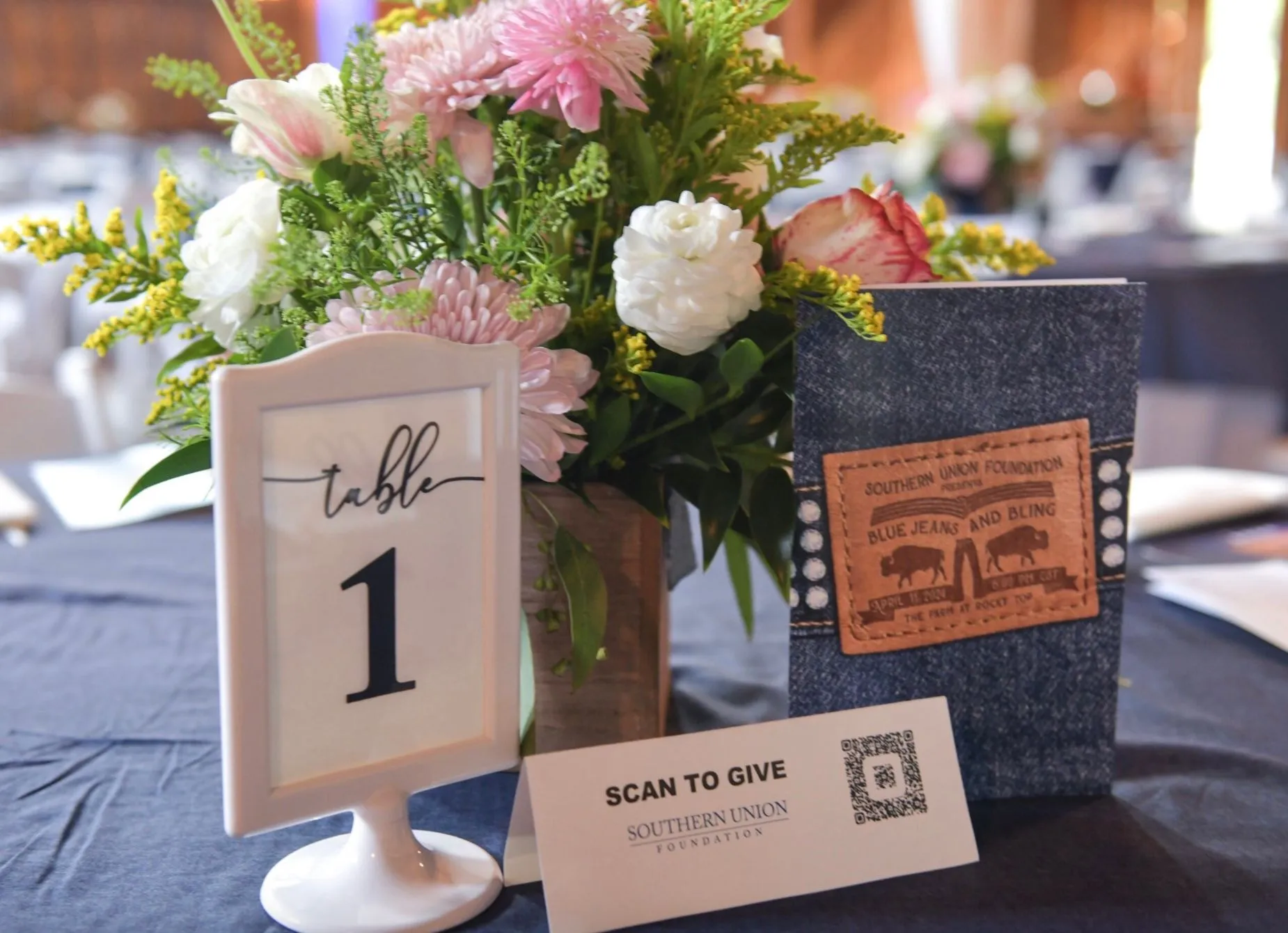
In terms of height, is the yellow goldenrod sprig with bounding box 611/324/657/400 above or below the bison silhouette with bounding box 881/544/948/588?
above

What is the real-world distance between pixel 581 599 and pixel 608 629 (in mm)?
56

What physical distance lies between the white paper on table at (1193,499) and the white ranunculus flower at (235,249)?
2.97 feet

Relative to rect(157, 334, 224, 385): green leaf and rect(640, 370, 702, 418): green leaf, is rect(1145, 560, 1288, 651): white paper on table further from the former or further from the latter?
rect(157, 334, 224, 385): green leaf

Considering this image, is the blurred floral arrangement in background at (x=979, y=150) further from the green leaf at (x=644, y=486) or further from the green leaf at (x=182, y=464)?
the green leaf at (x=182, y=464)

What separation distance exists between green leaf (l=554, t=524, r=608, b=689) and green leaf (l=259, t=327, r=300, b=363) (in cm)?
17

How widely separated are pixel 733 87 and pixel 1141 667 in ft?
1.76

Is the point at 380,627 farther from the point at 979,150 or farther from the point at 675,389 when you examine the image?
the point at 979,150

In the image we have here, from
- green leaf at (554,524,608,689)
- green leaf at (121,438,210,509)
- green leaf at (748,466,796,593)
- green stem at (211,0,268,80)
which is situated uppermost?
green stem at (211,0,268,80)

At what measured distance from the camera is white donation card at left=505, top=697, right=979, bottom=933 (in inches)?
21.6

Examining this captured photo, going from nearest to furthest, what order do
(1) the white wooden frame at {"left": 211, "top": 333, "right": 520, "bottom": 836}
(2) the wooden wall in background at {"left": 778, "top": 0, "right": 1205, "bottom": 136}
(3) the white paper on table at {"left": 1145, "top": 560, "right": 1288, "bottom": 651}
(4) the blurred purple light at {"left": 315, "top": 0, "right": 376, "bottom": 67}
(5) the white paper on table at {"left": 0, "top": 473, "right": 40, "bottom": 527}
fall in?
(1) the white wooden frame at {"left": 211, "top": 333, "right": 520, "bottom": 836}
(3) the white paper on table at {"left": 1145, "top": 560, "right": 1288, "bottom": 651}
(5) the white paper on table at {"left": 0, "top": 473, "right": 40, "bottom": 527}
(2) the wooden wall in background at {"left": 778, "top": 0, "right": 1205, "bottom": 136}
(4) the blurred purple light at {"left": 315, "top": 0, "right": 376, "bottom": 67}

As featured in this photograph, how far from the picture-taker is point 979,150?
3.49 metres

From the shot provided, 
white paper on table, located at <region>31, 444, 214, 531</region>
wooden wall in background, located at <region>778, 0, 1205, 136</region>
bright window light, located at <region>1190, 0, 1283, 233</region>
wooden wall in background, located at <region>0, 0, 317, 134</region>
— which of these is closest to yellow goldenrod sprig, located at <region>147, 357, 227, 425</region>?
white paper on table, located at <region>31, 444, 214, 531</region>

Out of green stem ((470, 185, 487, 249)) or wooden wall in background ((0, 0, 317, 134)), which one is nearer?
green stem ((470, 185, 487, 249))

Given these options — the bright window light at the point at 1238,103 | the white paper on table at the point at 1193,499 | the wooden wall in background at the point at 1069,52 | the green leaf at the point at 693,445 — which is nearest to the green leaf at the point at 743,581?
the green leaf at the point at 693,445
